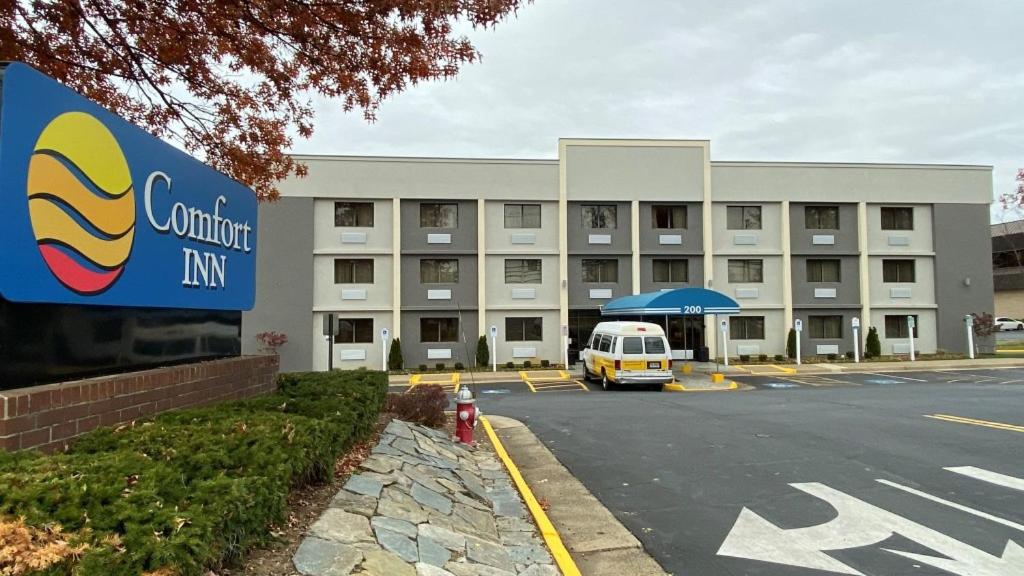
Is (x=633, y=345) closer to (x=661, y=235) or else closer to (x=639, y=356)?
(x=639, y=356)

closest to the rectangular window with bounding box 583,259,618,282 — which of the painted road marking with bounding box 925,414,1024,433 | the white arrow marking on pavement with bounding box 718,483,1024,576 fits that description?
the painted road marking with bounding box 925,414,1024,433

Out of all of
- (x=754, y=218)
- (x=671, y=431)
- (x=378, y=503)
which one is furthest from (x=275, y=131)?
(x=754, y=218)

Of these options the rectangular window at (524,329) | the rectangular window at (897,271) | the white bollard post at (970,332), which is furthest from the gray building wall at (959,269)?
the rectangular window at (524,329)

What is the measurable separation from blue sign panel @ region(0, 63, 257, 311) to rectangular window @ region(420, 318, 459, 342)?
24485 mm

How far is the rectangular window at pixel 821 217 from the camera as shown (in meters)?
33.8

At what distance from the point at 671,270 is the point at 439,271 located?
1131cm

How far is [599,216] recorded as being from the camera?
32719mm

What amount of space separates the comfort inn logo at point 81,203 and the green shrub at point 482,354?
83.7ft

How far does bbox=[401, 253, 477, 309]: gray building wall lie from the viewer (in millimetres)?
31406

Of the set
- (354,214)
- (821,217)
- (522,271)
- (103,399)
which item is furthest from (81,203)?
(821,217)

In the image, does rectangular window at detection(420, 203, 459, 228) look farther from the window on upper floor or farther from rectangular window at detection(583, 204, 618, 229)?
rectangular window at detection(583, 204, 618, 229)

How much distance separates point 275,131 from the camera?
9.66 metres

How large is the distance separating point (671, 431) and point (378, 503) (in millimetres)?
7650

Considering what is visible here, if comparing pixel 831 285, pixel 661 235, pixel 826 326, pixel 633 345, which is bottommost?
pixel 633 345
